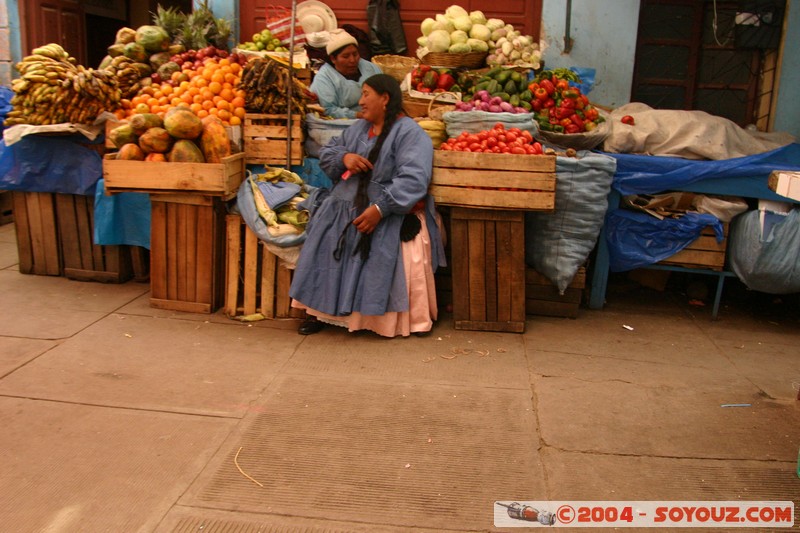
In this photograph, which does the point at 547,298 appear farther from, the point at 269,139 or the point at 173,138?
the point at 173,138

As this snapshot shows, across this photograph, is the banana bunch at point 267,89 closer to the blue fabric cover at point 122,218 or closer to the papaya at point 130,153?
the papaya at point 130,153

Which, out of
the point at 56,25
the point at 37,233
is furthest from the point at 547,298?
the point at 56,25

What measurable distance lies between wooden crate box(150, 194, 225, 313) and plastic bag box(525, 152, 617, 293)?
7.82 ft

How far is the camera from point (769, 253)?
5.54m

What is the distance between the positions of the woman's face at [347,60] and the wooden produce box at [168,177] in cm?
177

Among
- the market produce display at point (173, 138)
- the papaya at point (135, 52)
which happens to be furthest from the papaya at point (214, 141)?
the papaya at point (135, 52)

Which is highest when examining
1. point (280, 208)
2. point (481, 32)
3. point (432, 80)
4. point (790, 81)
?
point (481, 32)

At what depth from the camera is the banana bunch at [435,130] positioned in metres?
5.80

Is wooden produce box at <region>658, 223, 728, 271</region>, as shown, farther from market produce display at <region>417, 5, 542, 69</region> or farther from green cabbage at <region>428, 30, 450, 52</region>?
green cabbage at <region>428, 30, 450, 52</region>

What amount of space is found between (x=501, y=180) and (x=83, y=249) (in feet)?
11.8

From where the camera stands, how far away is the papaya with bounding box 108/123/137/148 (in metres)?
5.41

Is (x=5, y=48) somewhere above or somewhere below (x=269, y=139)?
above

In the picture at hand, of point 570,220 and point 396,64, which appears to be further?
point 396,64

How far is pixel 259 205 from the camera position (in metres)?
5.30
